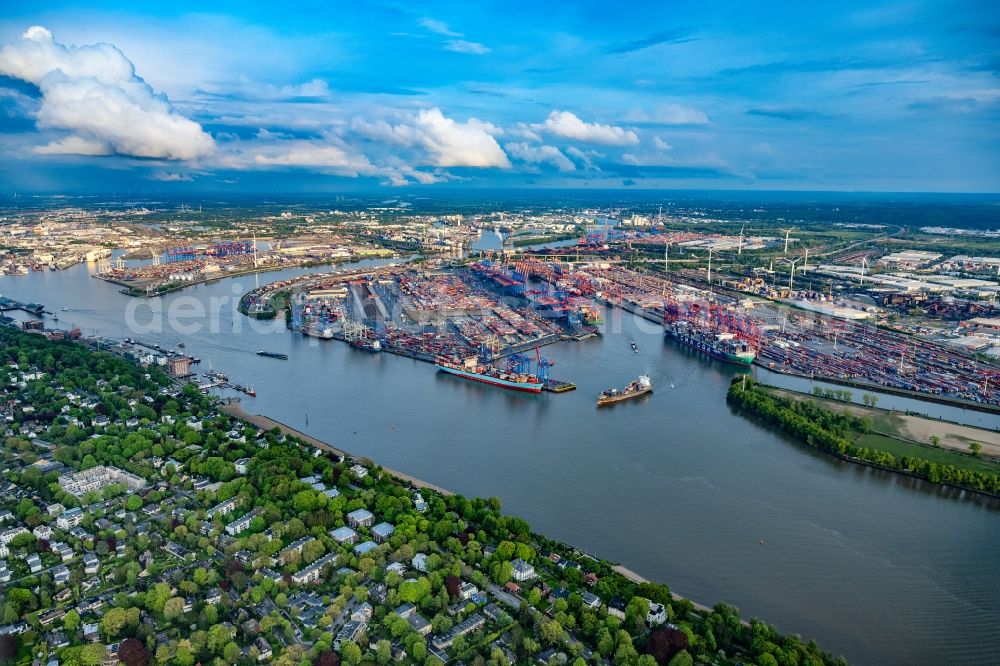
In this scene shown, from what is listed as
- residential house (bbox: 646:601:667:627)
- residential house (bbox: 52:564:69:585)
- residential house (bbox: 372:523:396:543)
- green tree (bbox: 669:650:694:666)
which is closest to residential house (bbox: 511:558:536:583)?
residential house (bbox: 646:601:667:627)

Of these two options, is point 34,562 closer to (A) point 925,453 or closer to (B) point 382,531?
(B) point 382,531

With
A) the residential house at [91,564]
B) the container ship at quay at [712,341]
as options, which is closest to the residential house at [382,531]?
the residential house at [91,564]

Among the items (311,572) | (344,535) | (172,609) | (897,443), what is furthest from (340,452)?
(897,443)

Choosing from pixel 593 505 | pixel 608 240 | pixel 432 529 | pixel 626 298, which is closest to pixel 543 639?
pixel 432 529

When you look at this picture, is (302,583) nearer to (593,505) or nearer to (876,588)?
(593,505)

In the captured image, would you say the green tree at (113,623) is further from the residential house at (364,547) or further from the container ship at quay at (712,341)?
the container ship at quay at (712,341)

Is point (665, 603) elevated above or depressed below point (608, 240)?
below
